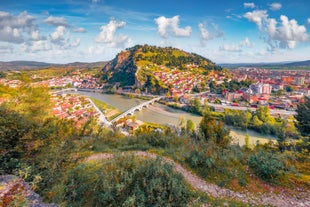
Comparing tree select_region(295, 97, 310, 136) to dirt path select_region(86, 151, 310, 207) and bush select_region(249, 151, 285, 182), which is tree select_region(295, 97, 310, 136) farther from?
dirt path select_region(86, 151, 310, 207)

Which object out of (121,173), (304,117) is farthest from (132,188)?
(304,117)

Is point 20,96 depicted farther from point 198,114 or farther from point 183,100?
point 183,100

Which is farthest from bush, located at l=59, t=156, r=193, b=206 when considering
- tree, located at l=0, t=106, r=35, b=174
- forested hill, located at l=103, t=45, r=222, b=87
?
forested hill, located at l=103, t=45, r=222, b=87

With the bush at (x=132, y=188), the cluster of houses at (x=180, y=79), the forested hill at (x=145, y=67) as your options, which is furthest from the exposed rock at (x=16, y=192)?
the forested hill at (x=145, y=67)

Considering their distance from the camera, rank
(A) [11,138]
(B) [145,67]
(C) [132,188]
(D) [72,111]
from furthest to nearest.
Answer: (B) [145,67], (D) [72,111], (A) [11,138], (C) [132,188]

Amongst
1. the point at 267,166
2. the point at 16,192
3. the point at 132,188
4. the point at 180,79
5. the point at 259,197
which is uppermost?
the point at 180,79

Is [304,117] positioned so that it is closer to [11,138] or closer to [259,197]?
[259,197]

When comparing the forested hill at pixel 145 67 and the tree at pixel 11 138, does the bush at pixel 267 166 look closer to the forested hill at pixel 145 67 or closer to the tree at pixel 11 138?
the tree at pixel 11 138
